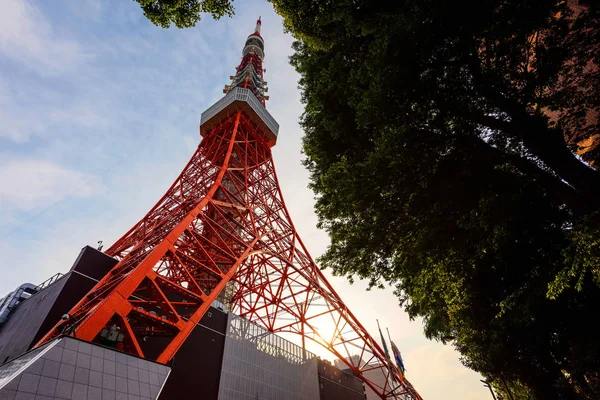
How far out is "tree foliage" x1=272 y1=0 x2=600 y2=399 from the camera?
5.30 metres

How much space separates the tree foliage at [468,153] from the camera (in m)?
5.30

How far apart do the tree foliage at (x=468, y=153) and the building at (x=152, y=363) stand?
577 cm

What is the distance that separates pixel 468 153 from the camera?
6.23m

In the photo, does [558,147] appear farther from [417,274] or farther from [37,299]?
[37,299]

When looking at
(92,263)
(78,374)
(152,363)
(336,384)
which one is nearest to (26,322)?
(92,263)

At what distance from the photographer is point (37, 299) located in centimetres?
1058

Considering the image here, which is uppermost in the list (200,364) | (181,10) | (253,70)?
(253,70)

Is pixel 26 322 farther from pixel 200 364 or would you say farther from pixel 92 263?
pixel 200 364

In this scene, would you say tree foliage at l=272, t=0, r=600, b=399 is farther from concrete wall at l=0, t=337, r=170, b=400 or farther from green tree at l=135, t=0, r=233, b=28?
concrete wall at l=0, t=337, r=170, b=400

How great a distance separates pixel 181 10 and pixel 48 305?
966 centimetres

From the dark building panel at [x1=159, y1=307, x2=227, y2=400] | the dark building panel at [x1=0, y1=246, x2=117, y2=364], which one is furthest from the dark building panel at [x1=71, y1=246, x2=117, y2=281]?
the dark building panel at [x1=159, y1=307, x2=227, y2=400]

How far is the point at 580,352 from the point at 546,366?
9.22 feet

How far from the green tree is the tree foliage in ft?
4.96

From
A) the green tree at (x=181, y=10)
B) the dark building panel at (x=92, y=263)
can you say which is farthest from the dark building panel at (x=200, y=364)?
the green tree at (x=181, y=10)
